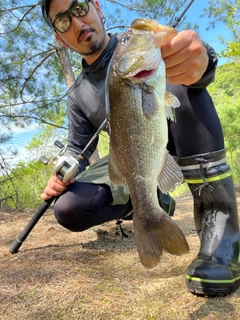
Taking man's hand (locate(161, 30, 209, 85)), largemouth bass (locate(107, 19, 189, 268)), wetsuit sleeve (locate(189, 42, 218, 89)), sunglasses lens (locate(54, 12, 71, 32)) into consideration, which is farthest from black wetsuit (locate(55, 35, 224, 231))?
largemouth bass (locate(107, 19, 189, 268))

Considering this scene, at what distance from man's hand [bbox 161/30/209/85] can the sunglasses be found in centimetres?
108

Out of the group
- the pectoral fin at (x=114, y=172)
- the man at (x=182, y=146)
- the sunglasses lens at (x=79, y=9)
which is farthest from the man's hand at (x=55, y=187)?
the sunglasses lens at (x=79, y=9)

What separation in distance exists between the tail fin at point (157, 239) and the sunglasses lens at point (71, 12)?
1456 mm

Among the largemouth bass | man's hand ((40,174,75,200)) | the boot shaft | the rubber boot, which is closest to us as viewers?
the largemouth bass

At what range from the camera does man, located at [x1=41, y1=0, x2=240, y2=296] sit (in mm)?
1260

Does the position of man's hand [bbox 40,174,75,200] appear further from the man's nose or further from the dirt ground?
the man's nose

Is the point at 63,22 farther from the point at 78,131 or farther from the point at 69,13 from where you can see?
the point at 78,131

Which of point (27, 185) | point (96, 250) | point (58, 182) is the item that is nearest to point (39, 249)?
point (96, 250)

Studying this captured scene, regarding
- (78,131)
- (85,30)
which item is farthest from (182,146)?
(85,30)

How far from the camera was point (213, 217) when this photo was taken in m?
1.50

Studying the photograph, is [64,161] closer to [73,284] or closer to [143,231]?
[73,284]

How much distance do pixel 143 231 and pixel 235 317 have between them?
0.44 metres

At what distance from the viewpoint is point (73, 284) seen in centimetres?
149

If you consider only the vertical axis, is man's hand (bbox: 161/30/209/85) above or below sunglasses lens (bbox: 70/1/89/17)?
below
